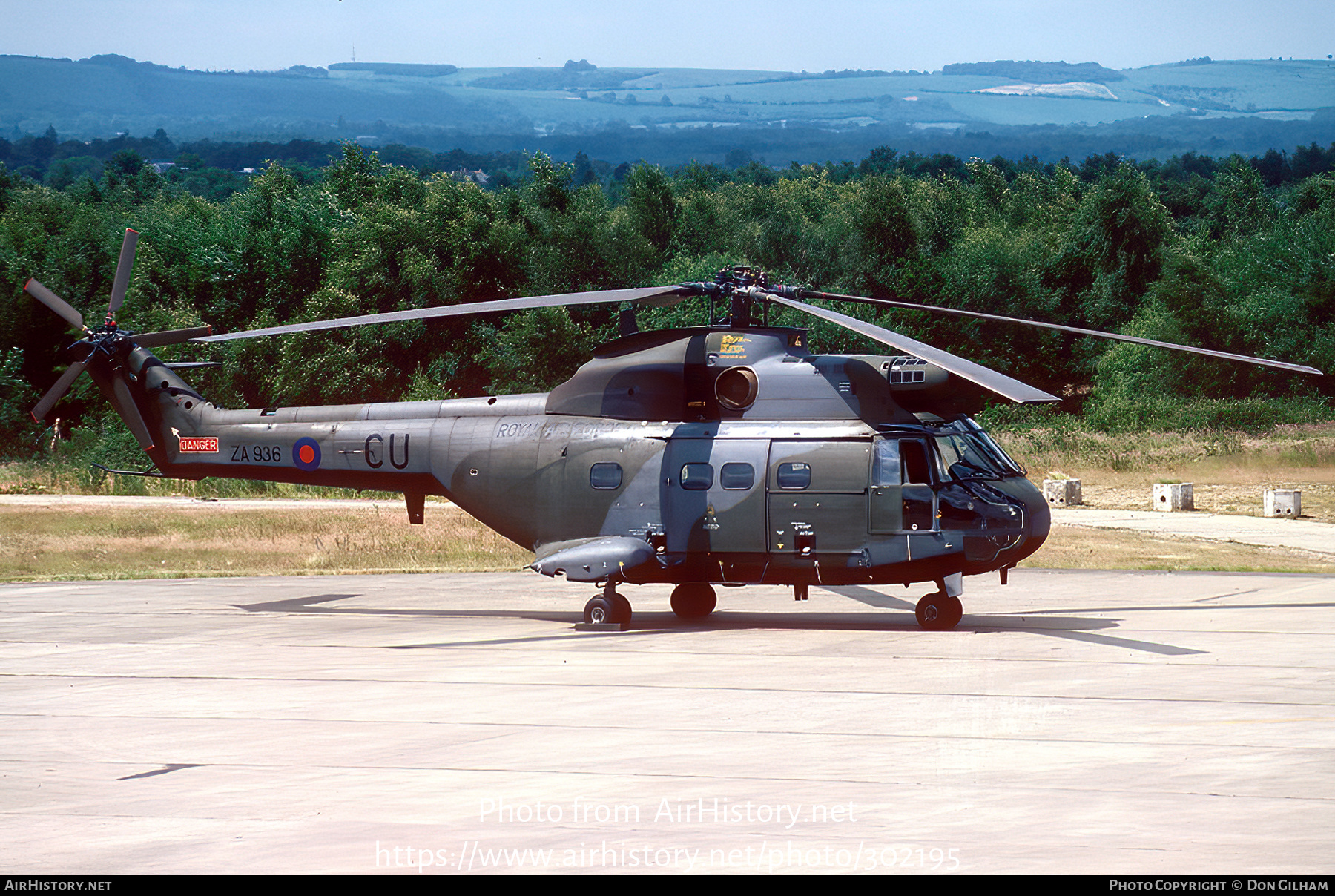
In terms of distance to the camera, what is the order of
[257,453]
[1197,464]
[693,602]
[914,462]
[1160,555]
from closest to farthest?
[914,462], [693,602], [257,453], [1160,555], [1197,464]

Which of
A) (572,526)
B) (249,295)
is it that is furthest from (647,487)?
(249,295)

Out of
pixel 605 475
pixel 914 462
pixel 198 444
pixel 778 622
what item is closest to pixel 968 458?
pixel 914 462

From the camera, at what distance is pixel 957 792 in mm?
9672

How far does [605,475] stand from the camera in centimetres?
1905

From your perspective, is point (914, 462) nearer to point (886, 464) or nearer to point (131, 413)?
point (886, 464)

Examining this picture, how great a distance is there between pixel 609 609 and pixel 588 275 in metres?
52.1

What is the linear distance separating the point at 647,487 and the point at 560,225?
51954 mm

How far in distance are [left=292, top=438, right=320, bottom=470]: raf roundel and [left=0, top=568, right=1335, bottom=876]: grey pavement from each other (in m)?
2.40

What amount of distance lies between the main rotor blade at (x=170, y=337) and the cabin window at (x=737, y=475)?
8146 mm

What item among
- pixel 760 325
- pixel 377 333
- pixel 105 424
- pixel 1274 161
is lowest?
pixel 105 424

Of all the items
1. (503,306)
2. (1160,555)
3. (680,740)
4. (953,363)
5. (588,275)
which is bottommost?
(1160,555)

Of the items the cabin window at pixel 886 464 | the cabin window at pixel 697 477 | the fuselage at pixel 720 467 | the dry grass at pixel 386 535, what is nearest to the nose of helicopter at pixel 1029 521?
the fuselage at pixel 720 467

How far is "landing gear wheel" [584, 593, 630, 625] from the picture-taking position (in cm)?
1889
